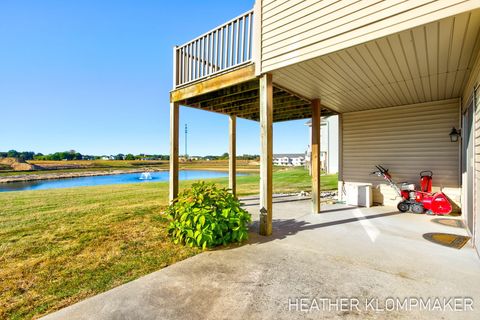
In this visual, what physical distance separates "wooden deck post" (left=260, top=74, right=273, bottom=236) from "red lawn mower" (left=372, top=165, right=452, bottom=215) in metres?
3.77

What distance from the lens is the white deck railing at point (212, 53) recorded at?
383 cm

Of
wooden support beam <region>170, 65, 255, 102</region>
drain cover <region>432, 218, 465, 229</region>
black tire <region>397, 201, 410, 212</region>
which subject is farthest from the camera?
black tire <region>397, 201, 410, 212</region>

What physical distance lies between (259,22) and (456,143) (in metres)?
5.28

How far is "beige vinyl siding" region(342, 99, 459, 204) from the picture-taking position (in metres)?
4.98

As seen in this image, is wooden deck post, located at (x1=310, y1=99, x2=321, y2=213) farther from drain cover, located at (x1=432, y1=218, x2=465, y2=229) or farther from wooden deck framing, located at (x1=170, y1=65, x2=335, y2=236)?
drain cover, located at (x1=432, y1=218, x2=465, y2=229)

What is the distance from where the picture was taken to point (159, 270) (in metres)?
2.42

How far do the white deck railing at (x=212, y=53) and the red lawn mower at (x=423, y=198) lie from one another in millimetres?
4758

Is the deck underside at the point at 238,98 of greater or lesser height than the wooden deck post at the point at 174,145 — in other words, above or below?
above

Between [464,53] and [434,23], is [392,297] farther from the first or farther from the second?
[464,53]

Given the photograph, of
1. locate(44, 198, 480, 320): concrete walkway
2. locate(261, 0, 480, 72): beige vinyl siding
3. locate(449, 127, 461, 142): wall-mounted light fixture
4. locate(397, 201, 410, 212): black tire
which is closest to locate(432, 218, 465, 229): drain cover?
locate(397, 201, 410, 212): black tire

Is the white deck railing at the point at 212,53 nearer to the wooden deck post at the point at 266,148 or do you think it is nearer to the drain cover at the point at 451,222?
the wooden deck post at the point at 266,148

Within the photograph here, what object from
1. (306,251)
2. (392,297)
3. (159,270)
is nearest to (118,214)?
(159,270)

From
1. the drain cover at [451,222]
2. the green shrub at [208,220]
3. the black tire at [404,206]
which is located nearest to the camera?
the green shrub at [208,220]

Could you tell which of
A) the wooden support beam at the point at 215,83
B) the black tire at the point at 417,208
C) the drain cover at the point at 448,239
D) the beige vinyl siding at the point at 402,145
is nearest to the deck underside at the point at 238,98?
the wooden support beam at the point at 215,83
